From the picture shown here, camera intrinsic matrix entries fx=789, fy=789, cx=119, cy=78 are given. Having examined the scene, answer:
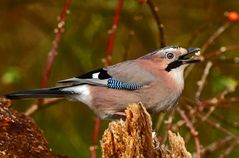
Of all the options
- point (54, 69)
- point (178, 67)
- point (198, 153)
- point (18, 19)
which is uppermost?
point (18, 19)

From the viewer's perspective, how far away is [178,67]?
5.67 meters

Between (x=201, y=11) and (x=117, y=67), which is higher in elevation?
(x=201, y=11)

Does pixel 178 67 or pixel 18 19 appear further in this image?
pixel 18 19

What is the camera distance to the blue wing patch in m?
5.67

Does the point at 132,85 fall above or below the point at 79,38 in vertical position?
below

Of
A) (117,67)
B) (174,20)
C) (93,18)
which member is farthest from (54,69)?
(117,67)

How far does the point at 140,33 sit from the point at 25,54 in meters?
1.29

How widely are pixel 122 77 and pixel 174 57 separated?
402mm

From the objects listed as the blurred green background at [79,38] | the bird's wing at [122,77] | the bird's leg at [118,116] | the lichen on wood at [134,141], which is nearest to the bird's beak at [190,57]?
the bird's wing at [122,77]

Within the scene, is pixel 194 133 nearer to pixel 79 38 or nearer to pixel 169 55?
pixel 169 55

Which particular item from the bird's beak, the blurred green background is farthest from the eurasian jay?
the blurred green background

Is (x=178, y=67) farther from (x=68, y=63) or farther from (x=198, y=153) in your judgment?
(x=68, y=63)

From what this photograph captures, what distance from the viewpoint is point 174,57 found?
18.6ft

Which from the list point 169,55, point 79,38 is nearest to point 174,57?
point 169,55
